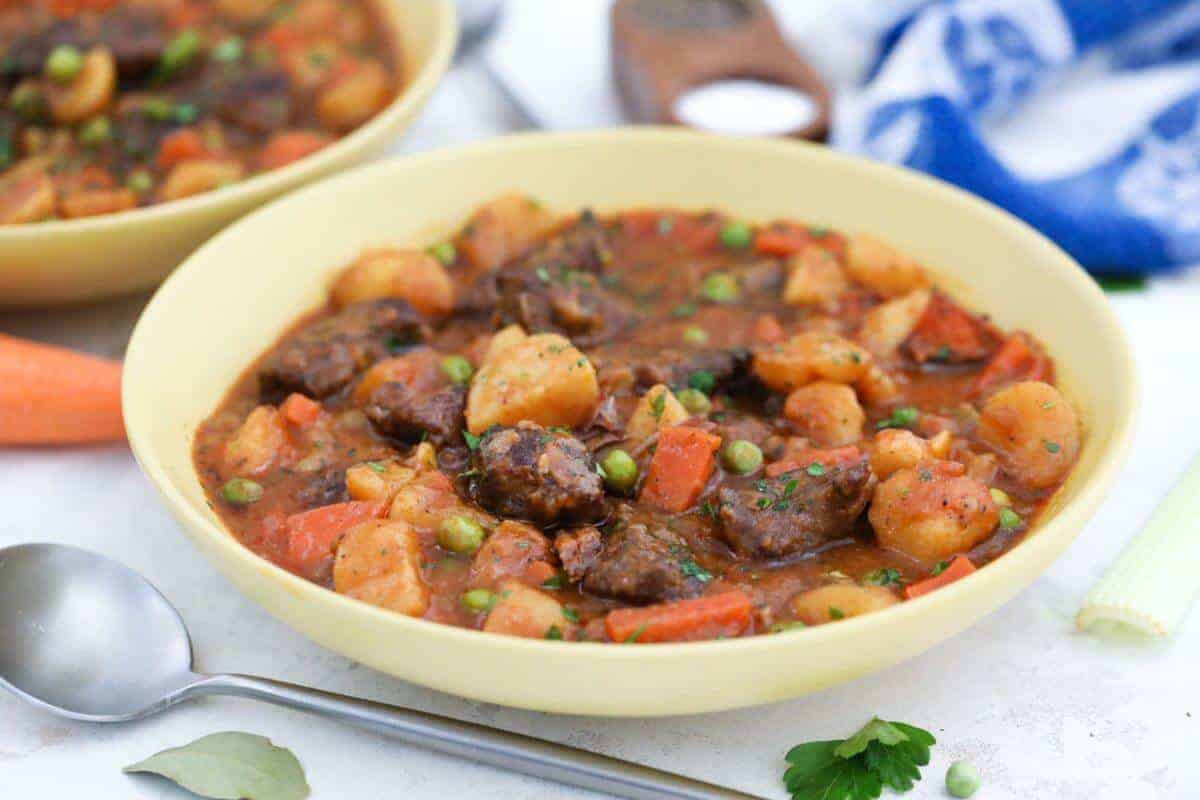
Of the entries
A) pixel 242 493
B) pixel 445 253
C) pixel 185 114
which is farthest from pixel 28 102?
pixel 242 493

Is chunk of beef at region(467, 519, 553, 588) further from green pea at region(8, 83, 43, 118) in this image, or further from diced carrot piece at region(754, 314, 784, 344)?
green pea at region(8, 83, 43, 118)

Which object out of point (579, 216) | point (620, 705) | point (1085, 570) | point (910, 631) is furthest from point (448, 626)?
point (579, 216)

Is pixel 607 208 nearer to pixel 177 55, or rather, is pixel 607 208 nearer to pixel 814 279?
pixel 814 279

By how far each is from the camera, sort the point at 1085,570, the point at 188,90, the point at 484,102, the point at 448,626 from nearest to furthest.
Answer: the point at 448,626 → the point at 1085,570 → the point at 188,90 → the point at 484,102

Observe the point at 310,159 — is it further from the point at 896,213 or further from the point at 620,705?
the point at 620,705

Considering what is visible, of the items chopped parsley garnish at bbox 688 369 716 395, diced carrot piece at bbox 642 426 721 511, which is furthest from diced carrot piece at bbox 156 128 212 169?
diced carrot piece at bbox 642 426 721 511
